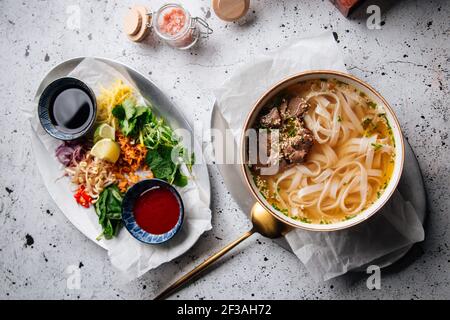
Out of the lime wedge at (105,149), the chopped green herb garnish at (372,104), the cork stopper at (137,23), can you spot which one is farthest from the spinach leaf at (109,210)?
the chopped green herb garnish at (372,104)

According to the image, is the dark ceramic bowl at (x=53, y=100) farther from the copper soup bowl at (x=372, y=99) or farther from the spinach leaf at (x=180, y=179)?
the copper soup bowl at (x=372, y=99)

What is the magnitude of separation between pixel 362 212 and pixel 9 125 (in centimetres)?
230

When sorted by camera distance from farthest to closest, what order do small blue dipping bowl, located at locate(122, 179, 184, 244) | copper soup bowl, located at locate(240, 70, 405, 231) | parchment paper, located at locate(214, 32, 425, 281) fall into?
small blue dipping bowl, located at locate(122, 179, 184, 244), parchment paper, located at locate(214, 32, 425, 281), copper soup bowl, located at locate(240, 70, 405, 231)

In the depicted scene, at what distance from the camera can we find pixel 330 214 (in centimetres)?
256

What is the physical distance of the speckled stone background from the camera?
2887mm

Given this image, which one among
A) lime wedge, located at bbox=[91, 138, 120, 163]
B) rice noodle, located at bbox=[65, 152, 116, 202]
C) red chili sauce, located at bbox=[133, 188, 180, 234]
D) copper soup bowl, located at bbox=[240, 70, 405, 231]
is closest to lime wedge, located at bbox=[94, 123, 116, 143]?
lime wedge, located at bbox=[91, 138, 120, 163]

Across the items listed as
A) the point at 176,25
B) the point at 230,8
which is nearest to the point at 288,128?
the point at 230,8

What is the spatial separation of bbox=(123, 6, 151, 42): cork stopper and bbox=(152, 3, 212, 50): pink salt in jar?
6cm

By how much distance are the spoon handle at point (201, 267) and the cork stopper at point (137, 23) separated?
4.50 ft

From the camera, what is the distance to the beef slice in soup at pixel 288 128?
2506 mm

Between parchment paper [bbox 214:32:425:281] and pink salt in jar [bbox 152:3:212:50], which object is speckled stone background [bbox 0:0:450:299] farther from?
parchment paper [bbox 214:32:425:281]

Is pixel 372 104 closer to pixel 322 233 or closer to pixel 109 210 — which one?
pixel 322 233

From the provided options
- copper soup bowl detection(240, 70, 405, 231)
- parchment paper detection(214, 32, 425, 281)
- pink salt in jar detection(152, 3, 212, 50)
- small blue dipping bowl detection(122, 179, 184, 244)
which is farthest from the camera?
pink salt in jar detection(152, 3, 212, 50)
